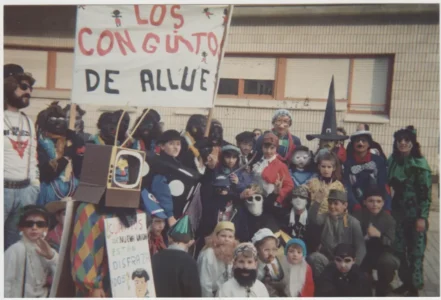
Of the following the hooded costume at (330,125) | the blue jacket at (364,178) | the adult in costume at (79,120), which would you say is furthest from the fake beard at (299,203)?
the adult in costume at (79,120)

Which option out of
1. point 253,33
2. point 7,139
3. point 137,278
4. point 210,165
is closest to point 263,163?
point 210,165

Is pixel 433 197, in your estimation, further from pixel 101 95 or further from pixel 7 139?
pixel 7 139

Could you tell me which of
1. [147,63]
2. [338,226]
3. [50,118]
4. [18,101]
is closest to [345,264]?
[338,226]

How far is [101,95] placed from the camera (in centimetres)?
405

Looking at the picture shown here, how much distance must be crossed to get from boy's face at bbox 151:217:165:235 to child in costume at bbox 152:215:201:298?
119mm

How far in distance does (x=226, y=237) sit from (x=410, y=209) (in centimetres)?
142

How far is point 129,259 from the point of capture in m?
3.86

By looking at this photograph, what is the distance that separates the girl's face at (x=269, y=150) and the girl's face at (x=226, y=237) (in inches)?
25.5

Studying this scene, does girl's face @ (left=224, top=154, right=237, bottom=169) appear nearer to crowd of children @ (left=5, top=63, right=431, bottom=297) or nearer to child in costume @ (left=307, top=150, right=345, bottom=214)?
crowd of children @ (left=5, top=63, right=431, bottom=297)

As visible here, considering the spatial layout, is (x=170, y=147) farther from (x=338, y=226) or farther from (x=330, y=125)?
(x=338, y=226)

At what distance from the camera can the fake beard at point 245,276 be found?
3969 mm

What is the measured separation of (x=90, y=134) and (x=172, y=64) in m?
0.84

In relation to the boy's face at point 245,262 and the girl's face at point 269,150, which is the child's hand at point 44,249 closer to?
the boy's face at point 245,262

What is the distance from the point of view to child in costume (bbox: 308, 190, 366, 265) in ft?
13.3
